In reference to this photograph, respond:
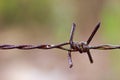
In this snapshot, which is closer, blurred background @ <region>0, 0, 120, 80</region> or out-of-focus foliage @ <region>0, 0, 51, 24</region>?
blurred background @ <region>0, 0, 120, 80</region>

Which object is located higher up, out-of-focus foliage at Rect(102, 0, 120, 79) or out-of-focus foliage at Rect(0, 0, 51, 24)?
out-of-focus foliage at Rect(0, 0, 51, 24)

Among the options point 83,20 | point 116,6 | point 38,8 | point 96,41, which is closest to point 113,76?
point 96,41

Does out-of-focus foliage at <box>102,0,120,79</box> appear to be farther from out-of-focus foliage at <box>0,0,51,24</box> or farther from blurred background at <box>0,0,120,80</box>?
out-of-focus foliage at <box>0,0,51,24</box>

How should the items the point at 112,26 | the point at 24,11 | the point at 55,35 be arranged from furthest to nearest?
the point at 24,11 < the point at 55,35 < the point at 112,26

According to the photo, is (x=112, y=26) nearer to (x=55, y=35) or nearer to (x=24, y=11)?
(x=55, y=35)

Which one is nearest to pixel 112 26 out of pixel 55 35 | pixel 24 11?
pixel 55 35

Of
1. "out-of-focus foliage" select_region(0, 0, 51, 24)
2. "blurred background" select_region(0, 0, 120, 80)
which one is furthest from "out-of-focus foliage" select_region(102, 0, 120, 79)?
"out-of-focus foliage" select_region(0, 0, 51, 24)

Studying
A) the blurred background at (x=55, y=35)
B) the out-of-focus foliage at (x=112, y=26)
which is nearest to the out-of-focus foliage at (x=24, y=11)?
the blurred background at (x=55, y=35)

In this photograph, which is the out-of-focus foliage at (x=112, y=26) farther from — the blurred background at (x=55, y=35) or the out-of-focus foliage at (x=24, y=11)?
the out-of-focus foliage at (x=24, y=11)
